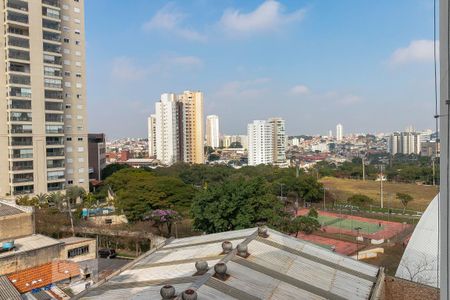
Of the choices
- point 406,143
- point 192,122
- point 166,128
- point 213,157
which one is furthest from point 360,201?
point 406,143

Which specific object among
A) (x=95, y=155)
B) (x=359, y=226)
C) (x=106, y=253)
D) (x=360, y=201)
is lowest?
(x=359, y=226)

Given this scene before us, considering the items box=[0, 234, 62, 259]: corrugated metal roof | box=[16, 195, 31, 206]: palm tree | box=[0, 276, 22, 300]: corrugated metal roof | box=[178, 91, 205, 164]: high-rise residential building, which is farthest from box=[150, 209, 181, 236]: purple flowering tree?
box=[178, 91, 205, 164]: high-rise residential building

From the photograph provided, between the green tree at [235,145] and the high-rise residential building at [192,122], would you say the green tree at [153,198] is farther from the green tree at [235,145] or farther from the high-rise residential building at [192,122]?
the green tree at [235,145]

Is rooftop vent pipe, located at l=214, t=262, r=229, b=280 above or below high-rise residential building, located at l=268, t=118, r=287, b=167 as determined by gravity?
below

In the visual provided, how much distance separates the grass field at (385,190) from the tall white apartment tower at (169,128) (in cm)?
3448

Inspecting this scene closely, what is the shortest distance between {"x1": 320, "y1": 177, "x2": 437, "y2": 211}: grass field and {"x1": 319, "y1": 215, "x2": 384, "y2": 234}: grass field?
8.85 m

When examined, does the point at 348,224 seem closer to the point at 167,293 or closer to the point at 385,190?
the point at 385,190

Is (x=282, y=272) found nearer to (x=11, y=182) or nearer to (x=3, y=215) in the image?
(x=3, y=215)

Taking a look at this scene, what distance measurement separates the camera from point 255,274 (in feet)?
27.0

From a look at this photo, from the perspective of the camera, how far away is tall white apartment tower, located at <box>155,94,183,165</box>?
77.9 meters

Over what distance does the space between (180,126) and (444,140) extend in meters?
78.7

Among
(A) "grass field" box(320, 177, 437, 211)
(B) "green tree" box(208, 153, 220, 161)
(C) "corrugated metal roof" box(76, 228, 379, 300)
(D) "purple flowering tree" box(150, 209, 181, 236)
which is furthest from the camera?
(B) "green tree" box(208, 153, 220, 161)

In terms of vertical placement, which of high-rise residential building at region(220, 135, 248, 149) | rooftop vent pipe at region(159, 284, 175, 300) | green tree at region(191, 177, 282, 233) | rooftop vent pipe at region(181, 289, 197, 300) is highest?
high-rise residential building at region(220, 135, 248, 149)

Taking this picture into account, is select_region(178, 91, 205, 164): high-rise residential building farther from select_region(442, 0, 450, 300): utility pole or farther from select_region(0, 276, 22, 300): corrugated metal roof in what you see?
select_region(442, 0, 450, 300): utility pole
